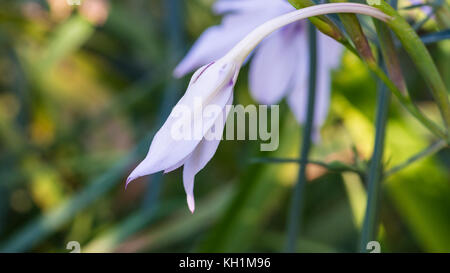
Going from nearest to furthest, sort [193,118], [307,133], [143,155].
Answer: [193,118] → [307,133] → [143,155]

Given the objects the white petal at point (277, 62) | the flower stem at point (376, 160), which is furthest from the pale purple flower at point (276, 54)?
the flower stem at point (376, 160)

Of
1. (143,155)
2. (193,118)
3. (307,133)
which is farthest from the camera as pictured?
(143,155)

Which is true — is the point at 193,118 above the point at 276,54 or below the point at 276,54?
below

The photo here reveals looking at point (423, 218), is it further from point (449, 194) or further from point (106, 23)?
point (106, 23)

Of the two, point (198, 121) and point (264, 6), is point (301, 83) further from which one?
point (198, 121)

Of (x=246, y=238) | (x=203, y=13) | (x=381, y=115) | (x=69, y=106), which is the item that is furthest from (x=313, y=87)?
(x=69, y=106)

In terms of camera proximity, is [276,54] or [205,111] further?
[276,54]

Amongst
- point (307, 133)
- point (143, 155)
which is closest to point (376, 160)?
point (307, 133)

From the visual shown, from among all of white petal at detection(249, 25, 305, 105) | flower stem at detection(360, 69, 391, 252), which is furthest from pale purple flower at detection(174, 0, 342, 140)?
flower stem at detection(360, 69, 391, 252)
